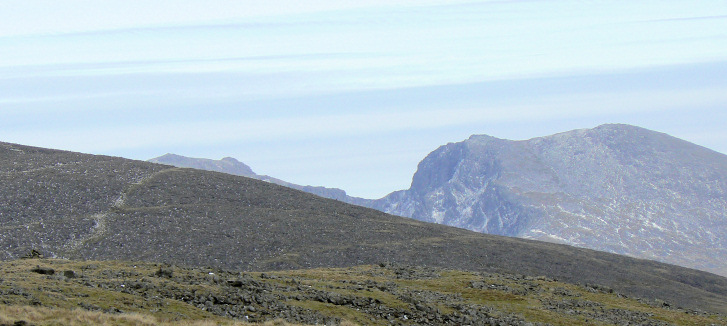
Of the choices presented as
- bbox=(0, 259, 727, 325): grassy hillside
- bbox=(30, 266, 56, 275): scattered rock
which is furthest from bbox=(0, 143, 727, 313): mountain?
bbox=(30, 266, 56, 275): scattered rock

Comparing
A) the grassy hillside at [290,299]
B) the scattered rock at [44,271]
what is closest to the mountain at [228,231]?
the grassy hillside at [290,299]

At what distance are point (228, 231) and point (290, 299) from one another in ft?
222

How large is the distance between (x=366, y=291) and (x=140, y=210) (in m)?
70.2

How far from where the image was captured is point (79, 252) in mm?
99500

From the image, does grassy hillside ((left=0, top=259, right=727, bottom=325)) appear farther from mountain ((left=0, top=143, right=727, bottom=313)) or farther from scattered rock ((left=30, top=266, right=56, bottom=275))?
mountain ((left=0, top=143, right=727, bottom=313))

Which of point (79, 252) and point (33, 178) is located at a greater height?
point (33, 178)

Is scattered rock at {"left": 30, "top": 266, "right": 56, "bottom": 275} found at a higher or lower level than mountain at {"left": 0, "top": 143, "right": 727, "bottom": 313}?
lower

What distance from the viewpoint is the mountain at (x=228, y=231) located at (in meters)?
105

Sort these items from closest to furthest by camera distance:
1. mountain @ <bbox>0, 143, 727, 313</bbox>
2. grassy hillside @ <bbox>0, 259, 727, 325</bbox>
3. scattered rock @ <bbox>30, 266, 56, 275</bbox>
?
grassy hillside @ <bbox>0, 259, 727, 325</bbox>
scattered rock @ <bbox>30, 266, 56, 275</bbox>
mountain @ <bbox>0, 143, 727, 313</bbox>

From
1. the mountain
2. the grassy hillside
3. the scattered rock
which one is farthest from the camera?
the mountain

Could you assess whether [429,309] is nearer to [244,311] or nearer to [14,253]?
[244,311]

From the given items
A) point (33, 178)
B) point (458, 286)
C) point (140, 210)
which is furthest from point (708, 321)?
point (33, 178)

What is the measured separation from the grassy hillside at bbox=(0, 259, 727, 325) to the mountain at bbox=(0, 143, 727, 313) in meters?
34.7

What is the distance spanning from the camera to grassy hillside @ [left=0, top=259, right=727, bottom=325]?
40938 mm
